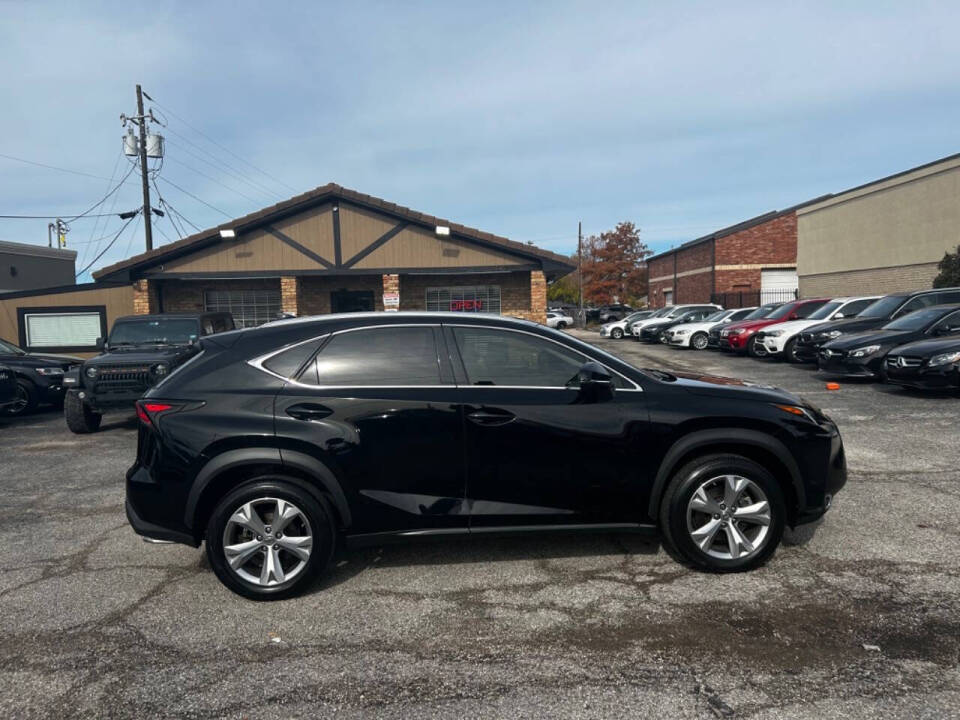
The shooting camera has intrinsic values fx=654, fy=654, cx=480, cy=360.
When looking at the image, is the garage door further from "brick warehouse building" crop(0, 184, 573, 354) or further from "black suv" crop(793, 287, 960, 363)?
"black suv" crop(793, 287, 960, 363)

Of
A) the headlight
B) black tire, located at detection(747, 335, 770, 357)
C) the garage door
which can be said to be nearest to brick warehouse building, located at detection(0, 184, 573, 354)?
black tire, located at detection(747, 335, 770, 357)

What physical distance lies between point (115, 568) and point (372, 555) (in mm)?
1675

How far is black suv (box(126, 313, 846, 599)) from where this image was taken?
3.69 m

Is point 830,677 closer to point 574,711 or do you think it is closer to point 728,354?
point 574,711

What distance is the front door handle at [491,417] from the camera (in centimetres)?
381

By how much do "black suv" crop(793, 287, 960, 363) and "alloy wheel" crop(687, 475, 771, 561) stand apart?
34.7 feet

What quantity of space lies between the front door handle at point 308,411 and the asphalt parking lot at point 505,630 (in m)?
1.04

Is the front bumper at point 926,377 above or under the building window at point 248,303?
under

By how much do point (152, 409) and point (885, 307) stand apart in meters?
14.6

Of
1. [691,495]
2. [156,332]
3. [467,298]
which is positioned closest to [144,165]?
[467,298]

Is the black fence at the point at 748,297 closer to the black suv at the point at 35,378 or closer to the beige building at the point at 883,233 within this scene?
the beige building at the point at 883,233

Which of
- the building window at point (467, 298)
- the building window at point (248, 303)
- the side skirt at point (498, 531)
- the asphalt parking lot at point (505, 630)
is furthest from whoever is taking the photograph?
the building window at point (248, 303)

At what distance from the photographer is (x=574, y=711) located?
2.67 metres

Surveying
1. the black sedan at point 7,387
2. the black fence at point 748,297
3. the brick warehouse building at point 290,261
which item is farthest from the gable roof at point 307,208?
the black fence at point 748,297
